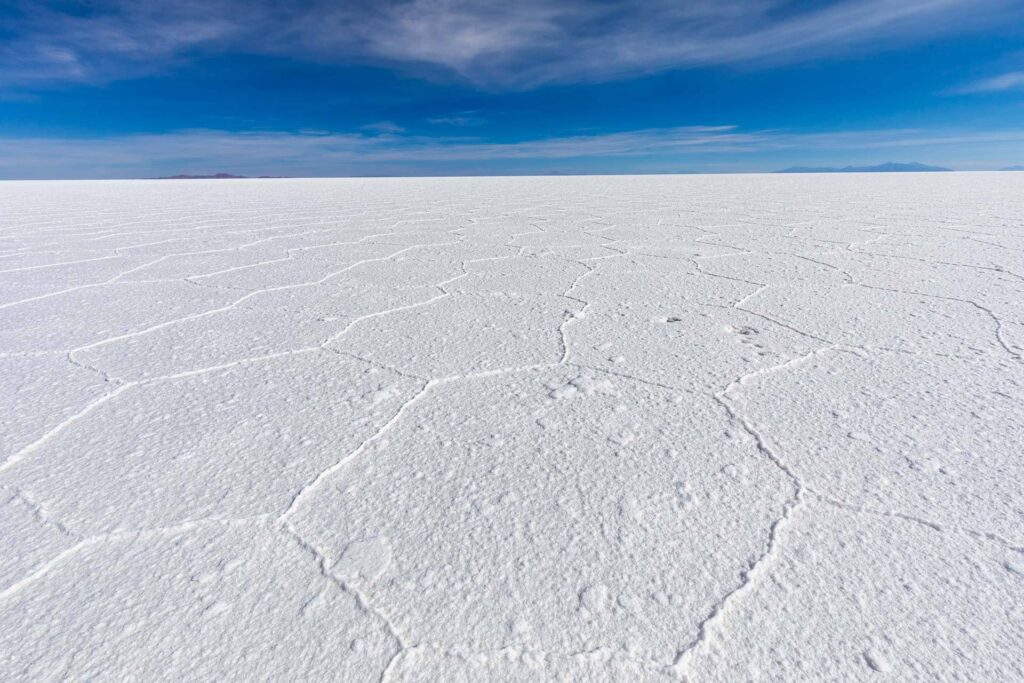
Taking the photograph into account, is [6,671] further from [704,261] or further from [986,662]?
[704,261]

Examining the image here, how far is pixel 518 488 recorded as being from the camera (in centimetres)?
81

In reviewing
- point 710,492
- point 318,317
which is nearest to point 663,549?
point 710,492

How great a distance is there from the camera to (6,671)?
0.53 metres

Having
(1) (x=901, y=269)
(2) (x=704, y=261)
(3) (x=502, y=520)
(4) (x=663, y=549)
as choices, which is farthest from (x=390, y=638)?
(1) (x=901, y=269)

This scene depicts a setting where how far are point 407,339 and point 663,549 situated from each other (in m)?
0.96

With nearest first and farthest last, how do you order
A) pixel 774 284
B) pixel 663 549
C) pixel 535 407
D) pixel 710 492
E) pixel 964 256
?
1. pixel 663 549
2. pixel 710 492
3. pixel 535 407
4. pixel 774 284
5. pixel 964 256

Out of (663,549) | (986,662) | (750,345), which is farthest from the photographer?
(750,345)

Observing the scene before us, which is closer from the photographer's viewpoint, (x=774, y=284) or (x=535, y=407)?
(x=535, y=407)

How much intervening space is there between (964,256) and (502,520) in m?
2.75

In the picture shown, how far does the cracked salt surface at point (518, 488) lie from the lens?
55 centimetres

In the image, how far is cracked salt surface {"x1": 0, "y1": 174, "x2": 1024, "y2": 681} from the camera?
550 mm

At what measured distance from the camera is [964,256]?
248 centimetres

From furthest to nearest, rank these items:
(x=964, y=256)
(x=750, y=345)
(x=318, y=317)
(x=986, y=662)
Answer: (x=964, y=256)
(x=318, y=317)
(x=750, y=345)
(x=986, y=662)

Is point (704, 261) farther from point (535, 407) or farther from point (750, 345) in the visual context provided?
point (535, 407)
